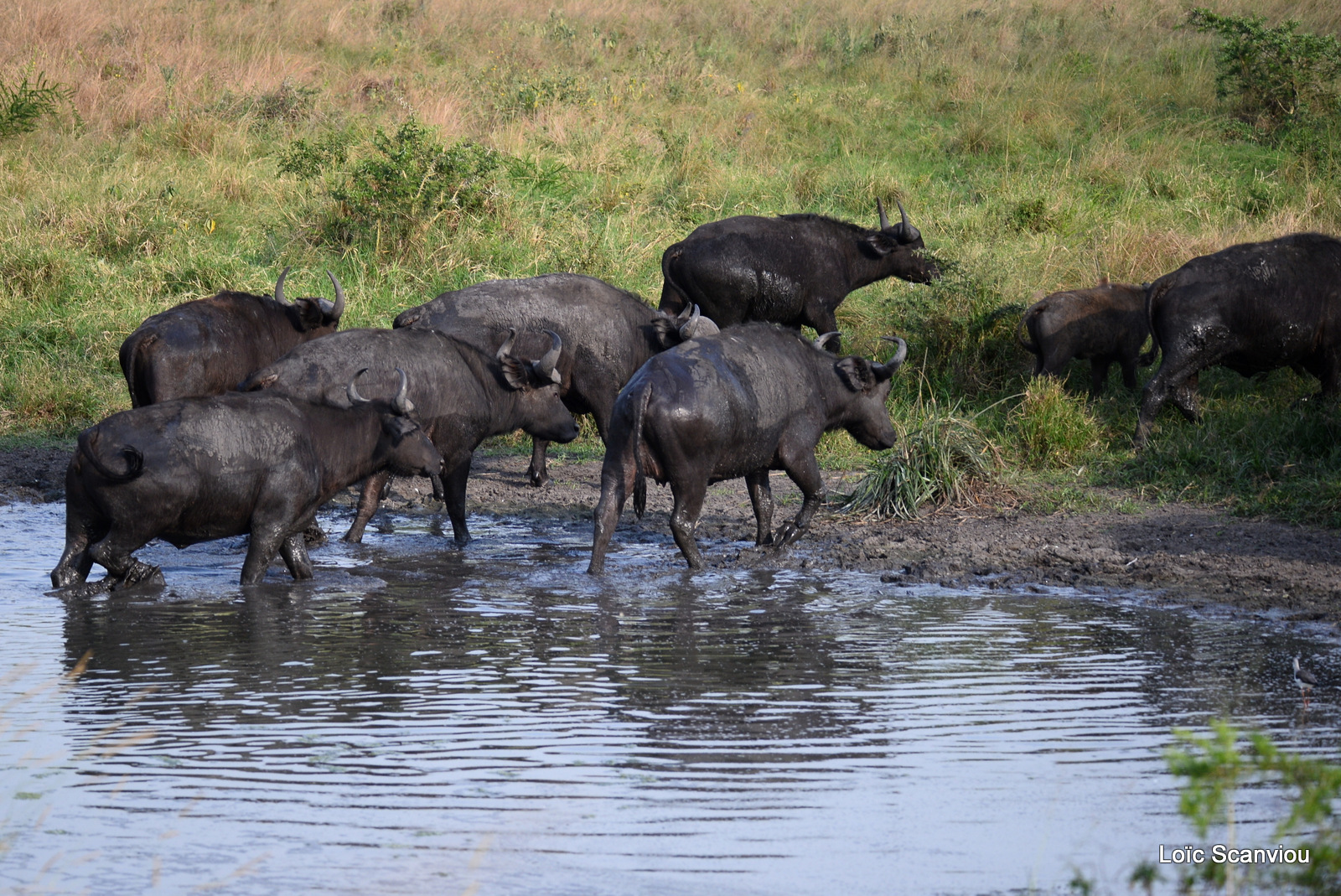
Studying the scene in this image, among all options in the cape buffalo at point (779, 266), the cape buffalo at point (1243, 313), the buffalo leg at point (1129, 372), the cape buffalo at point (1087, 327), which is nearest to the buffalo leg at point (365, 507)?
the cape buffalo at point (779, 266)

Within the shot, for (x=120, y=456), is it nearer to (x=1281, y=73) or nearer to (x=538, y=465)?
(x=538, y=465)

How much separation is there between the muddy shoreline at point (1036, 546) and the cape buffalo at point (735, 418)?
1.25 feet

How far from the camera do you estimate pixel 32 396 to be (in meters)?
12.1

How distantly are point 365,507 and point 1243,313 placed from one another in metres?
6.32

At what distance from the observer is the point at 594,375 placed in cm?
1061

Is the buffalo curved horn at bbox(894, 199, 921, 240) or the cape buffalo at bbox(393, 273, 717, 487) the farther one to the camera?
the buffalo curved horn at bbox(894, 199, 921, 240)

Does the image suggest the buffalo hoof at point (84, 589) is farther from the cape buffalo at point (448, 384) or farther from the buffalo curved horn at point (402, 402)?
the buffalo curved horn at point (402, 402)

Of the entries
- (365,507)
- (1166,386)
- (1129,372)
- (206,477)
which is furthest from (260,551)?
(1129,372)

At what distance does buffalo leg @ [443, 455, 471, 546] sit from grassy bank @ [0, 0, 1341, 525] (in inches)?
131

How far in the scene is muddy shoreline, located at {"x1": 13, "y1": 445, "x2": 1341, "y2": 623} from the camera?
7.37m

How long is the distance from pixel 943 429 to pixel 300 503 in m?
4.23

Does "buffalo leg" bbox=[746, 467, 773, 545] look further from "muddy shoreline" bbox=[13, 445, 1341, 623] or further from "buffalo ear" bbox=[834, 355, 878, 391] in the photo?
"buffalo ear" bbox=[834, 355, 878, 391]

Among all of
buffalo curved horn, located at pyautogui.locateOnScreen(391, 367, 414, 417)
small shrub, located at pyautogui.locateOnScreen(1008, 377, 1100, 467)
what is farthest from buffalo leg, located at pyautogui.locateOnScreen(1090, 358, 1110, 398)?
buffalo curved horn, located at pyautogui.locateOnScreen(391, 367, 414, 417)

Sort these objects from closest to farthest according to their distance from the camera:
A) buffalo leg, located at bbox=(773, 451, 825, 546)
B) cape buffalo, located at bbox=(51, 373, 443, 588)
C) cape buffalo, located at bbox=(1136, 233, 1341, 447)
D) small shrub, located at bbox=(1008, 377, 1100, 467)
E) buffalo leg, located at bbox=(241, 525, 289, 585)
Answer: cape buffalo, located at bbox=(51, 373, 443, 588) < buffalo leg, located at bbox=(241, 525, 289, 585) < buffalo leg, located at bbox=(773, 451, 825, 546) < small shrub, located at bbox=(1008, 377, 1100, 467) < cape buffalo, located at bbox=(1136, 233, 1341, 447)
